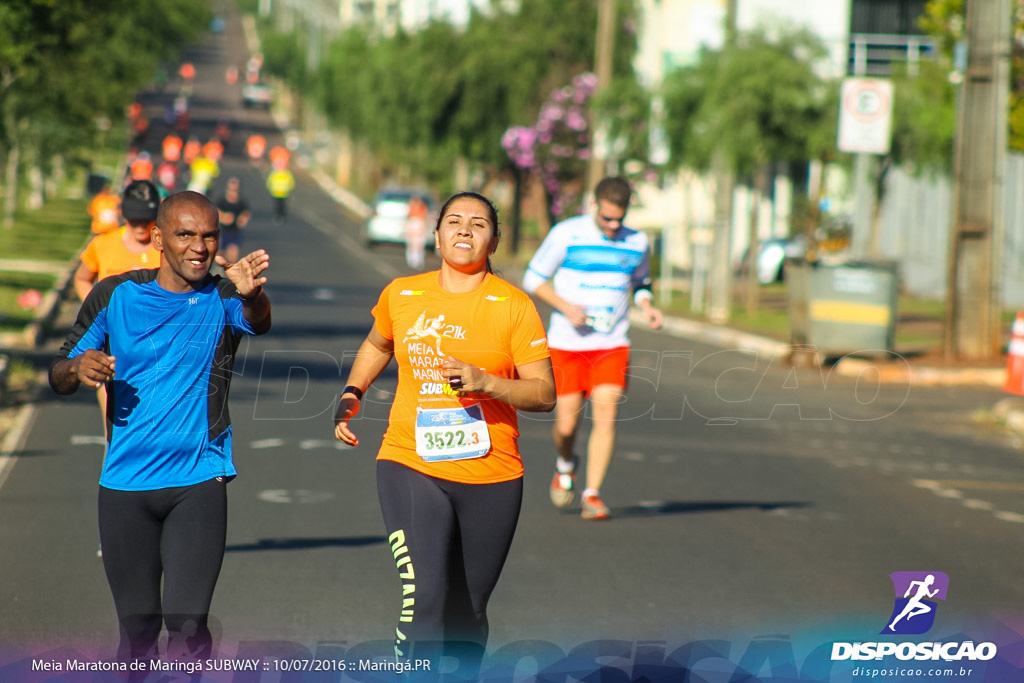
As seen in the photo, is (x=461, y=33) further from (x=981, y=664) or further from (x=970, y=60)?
(x=981, y=664)

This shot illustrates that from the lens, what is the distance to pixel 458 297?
17.8 ft

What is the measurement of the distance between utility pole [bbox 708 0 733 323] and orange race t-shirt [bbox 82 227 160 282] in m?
18.3

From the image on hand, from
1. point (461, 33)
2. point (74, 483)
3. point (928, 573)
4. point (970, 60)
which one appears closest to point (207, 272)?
point (928, 573)

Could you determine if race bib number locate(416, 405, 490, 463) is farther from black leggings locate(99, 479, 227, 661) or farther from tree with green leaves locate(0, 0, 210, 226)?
tree with green leaves locate(0, 0, 210, 226)

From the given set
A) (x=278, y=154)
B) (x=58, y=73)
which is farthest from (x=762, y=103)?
(x=278, y=154)

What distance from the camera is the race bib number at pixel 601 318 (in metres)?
9.73

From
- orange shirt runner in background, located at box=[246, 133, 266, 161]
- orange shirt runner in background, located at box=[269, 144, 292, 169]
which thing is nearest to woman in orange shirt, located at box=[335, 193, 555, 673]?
orange shirt runner in background, located at box=[269, 144, 292, 169]

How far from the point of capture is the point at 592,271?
31.9 ft

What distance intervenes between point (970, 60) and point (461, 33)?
26.8m

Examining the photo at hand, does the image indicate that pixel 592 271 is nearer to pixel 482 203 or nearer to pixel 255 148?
pixel 482 203

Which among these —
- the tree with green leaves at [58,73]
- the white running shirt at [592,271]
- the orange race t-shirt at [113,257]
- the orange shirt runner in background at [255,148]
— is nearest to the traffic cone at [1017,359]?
the white running shirt at [592,271]

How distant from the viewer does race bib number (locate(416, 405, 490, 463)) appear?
17.7 ft

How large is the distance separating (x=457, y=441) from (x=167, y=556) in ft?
3.30

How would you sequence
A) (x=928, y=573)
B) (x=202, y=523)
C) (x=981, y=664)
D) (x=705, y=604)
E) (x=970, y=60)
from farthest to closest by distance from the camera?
1. (x=970, y=60)
2. (x=928, y=573)
3. (x=705, y=604)
4. (x=981, y=664)
5. (x=202, y=523)
